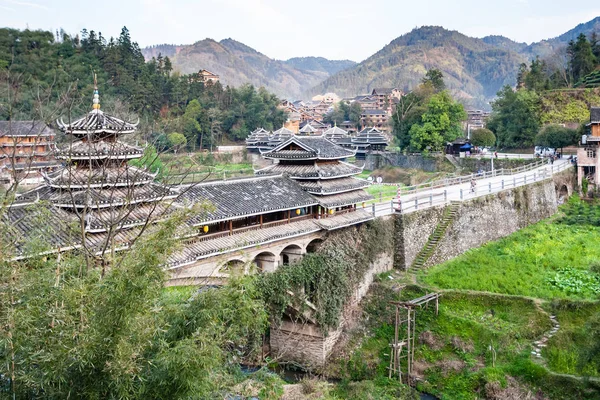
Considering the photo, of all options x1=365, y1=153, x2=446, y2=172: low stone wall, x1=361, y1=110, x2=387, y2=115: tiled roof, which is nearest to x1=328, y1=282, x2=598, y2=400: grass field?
x1=365, y1=153, x2=446, y2=172: low stone wall

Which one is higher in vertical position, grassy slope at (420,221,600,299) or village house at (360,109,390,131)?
village house at (360,109,390,131)

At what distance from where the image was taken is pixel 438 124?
167 feet

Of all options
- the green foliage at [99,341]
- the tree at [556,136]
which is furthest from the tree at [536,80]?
the green foliage at [99,341]

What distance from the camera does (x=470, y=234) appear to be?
97.2ft

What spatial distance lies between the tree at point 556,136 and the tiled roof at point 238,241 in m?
30.8

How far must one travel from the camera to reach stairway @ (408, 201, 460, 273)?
26703mm

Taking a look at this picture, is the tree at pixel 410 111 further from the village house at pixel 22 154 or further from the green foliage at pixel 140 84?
the village house at pixel 22 154

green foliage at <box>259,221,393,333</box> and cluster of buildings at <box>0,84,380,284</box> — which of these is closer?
cluster of buildings at <box>0,84,380,284</box>

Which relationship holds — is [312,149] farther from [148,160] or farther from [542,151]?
[542,151]

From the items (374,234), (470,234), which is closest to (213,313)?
(374,234)

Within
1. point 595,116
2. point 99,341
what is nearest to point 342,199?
point 99,341

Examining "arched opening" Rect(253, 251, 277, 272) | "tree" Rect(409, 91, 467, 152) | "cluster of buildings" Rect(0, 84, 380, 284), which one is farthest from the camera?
"tree" Rect(409, 91, 467, 152)

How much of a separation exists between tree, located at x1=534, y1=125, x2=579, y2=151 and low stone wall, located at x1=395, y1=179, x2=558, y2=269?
9.47 m

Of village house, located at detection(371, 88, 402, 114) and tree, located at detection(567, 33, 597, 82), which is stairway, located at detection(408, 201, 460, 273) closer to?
tree, located at detection(567, 33, 597, 82)
